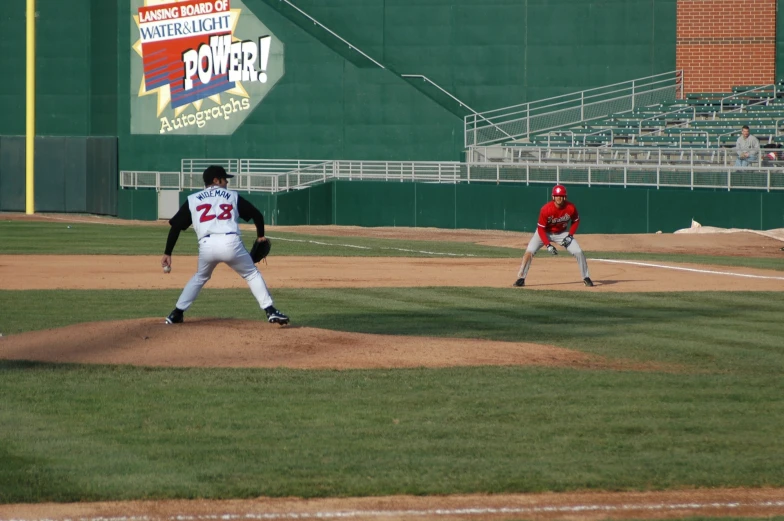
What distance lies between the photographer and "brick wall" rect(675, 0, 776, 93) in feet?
133

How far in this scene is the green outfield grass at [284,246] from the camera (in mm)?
24922

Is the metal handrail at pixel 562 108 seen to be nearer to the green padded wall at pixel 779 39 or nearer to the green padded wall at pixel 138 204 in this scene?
the green padded wall at pixel 779 39

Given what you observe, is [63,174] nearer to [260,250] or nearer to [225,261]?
[260,250]

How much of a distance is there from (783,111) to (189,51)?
2072 cm

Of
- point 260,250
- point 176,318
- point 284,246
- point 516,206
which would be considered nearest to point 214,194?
point 260,250

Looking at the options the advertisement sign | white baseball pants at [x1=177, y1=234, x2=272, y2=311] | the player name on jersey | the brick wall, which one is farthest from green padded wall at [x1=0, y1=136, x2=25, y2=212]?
the player name on jersey

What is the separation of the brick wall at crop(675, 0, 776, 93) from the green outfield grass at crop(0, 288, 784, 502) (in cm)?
2913

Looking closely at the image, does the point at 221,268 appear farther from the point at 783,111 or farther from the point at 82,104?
the point at 82,104

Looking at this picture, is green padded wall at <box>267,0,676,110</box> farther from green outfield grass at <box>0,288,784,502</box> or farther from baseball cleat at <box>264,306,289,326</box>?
baseball cleat at <box>264,306,289,326</box>

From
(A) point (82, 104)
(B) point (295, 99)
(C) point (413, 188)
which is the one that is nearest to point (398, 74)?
(B) point (295, 99)

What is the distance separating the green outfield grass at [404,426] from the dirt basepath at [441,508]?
0.51ft

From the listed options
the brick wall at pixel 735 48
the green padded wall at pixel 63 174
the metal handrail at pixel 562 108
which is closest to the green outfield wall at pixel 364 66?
the metal handrail at pixel 562 108

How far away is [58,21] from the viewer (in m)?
44.8

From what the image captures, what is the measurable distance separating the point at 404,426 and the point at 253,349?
301cm
